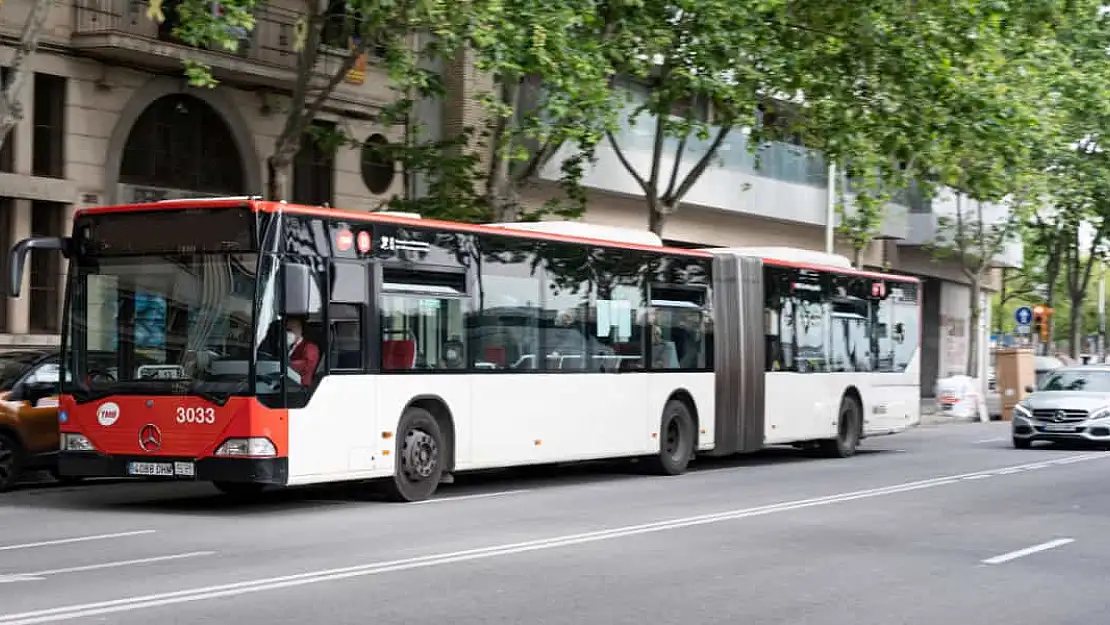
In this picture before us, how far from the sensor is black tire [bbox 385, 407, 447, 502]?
18172 millimetres

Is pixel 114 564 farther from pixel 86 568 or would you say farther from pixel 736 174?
pixel 736 174

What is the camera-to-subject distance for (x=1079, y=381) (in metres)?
31.8

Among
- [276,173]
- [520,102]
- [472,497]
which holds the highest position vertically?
[520,102]

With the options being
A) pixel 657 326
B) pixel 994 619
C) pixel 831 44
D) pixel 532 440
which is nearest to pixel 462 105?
pixel 831 44

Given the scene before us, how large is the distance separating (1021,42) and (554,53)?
11487 mm

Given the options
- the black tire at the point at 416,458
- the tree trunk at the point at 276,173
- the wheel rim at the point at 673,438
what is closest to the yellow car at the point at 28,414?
the black tire at the point at 416,458

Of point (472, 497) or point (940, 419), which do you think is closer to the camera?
point (472, 497)

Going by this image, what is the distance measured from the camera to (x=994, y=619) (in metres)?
10.4

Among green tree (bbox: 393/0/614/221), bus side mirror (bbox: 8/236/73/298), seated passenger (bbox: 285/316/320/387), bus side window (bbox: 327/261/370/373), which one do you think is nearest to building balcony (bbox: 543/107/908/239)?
green tree (bbox: 393/0/614/221)

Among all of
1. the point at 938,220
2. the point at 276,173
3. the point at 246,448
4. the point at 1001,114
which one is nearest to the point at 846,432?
the point at 1001,114

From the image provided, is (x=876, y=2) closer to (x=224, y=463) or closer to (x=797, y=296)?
(x=797, y=296)

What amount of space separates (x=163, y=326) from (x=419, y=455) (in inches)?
124

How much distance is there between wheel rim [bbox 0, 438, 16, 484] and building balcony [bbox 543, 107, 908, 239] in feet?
64.6

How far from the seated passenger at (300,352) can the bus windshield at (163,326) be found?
0.43 meters
